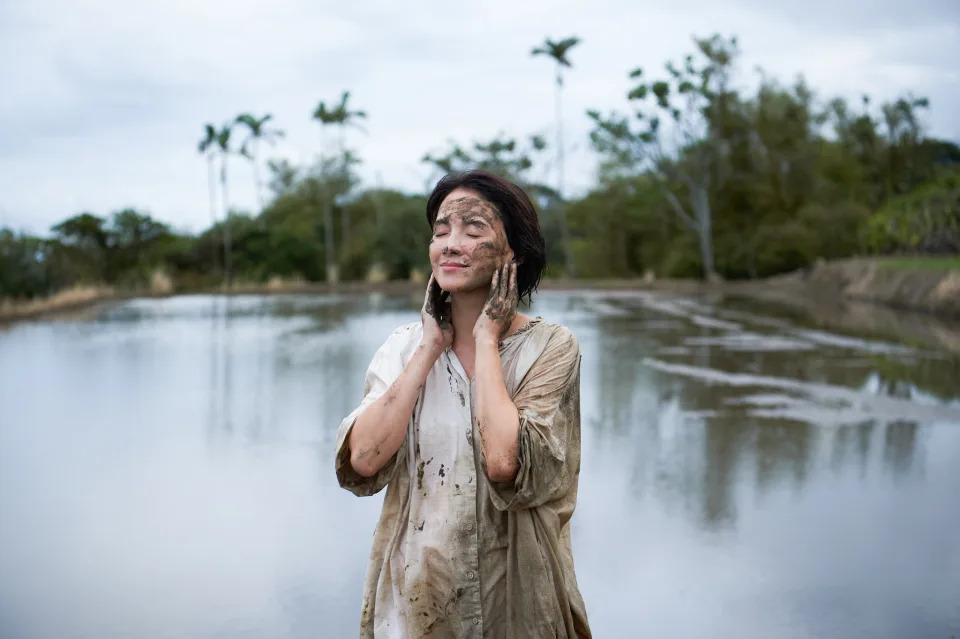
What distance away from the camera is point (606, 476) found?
23.4 feet

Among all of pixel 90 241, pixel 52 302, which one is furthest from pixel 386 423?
pixel 90 241

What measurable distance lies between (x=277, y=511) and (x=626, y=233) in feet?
143

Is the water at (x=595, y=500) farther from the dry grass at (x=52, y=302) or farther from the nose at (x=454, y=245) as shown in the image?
the dry grass at (x=52, y=302)

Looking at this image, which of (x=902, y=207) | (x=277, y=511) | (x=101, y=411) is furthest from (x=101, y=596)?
(x=902, y=207)

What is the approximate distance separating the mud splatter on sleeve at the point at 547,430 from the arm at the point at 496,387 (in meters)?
0.03

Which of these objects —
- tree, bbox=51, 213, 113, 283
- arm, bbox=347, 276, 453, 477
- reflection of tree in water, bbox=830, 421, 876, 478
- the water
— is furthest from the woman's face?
tree, bbox=51, 213, 113, 283

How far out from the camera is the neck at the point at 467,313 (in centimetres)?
249

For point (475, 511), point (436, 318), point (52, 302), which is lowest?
point (52, 302)

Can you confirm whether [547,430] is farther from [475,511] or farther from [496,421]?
[475,511]

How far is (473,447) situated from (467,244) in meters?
0.45

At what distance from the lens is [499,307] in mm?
2369

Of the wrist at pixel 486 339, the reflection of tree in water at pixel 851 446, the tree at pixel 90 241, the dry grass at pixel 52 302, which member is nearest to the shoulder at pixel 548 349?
the wrist at pixel 486 339

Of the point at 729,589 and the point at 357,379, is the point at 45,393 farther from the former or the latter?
the point at 729,589

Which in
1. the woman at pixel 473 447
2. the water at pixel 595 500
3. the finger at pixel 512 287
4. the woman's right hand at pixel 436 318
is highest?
the finger at pixel 512 287
